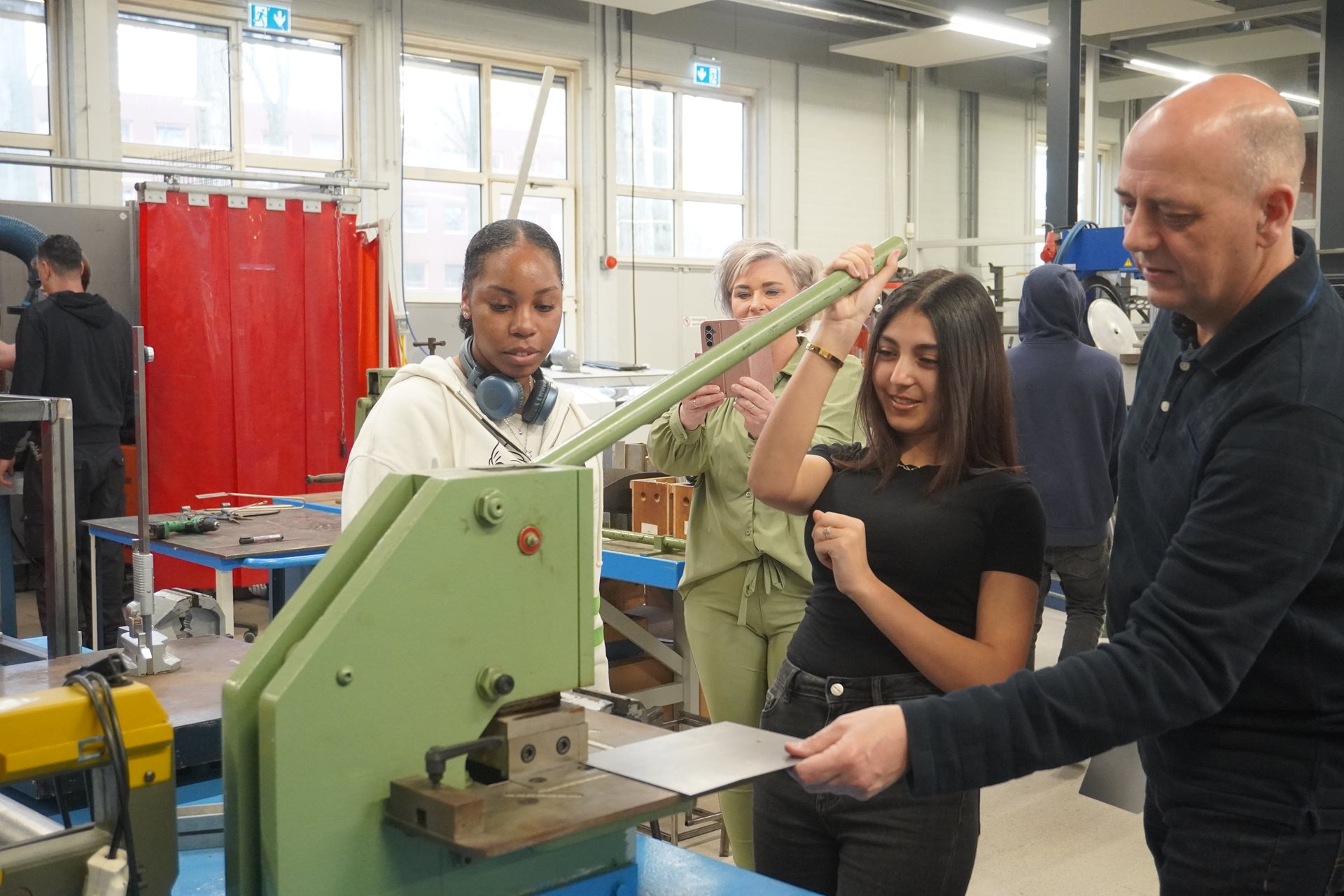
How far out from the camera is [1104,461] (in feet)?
11.1

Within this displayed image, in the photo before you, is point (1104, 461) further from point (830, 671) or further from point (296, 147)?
point (296, 147)

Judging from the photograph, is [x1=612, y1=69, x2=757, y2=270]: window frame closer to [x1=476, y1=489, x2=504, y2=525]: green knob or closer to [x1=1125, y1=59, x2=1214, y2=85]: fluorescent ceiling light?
[x1=1125, y1=59, x2=1214, y2=85]: fluorescent ceiling light

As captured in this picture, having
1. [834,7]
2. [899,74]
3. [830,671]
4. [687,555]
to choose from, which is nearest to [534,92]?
[834,7]

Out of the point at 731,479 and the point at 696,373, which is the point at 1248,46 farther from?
the point at 696,373

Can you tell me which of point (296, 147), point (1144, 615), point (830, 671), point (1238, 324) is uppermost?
point (296, 147)

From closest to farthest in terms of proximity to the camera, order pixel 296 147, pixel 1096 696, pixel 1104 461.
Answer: pixel 1096 696 → pixel 1104 461 → pixel 296 147

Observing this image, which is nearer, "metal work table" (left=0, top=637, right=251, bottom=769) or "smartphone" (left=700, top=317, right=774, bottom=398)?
"metal work table" (left=0, top=637, right=251, bottom=769)

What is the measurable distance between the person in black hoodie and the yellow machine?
3.77 meters

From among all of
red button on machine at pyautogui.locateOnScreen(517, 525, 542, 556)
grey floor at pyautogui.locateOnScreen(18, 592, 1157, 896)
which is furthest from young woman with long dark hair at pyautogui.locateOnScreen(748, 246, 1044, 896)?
grey floor at pyautogui.locateOnScreen(18, 592, 1157, 896)

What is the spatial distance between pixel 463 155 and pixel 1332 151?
5130 millimetres

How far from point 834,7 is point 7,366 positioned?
582cm

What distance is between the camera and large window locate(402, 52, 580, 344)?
768 centimetres

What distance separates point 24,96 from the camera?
6.35m

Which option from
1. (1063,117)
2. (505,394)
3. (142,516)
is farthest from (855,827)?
(1063,117)
